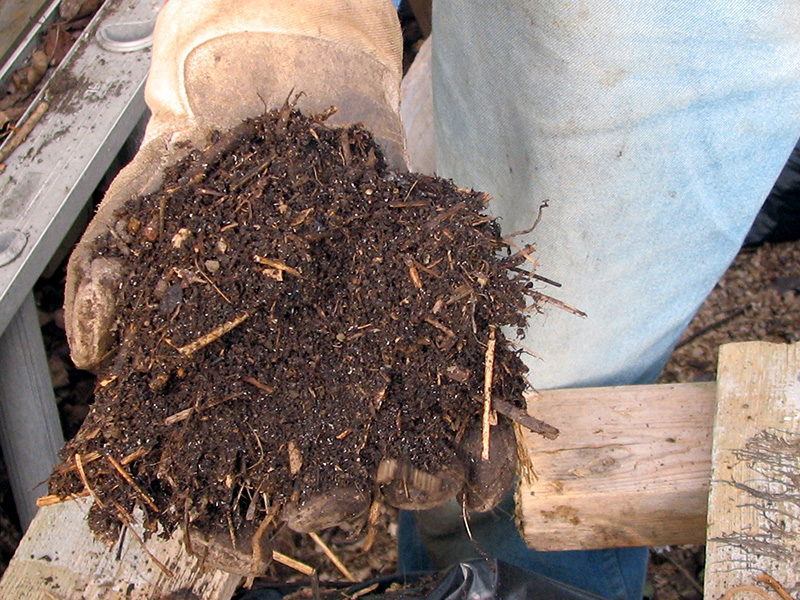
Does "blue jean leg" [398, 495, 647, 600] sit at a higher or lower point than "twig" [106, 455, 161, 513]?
lower

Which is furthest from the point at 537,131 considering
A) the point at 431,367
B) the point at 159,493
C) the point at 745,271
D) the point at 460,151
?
the point at 745,271

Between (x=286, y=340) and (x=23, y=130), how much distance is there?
1.50m

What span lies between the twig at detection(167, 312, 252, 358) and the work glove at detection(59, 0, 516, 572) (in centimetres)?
19

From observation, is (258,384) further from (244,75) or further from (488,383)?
(244,75)

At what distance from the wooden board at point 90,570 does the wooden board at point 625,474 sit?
72 centimetres

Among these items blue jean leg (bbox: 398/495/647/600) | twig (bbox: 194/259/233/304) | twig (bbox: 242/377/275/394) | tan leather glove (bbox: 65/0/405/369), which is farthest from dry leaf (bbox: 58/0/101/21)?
blue jean leg (bbox: 398/495/647/600)

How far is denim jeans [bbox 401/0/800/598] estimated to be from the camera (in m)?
1.26

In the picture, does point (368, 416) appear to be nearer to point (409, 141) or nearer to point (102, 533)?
point (102, 533)

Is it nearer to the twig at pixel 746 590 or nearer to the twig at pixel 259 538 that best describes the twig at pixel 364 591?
the twig at pixel 259 538

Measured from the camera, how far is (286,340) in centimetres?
110

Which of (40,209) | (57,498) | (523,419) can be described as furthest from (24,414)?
(523,419)

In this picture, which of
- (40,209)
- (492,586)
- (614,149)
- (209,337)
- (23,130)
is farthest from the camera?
(23,130)

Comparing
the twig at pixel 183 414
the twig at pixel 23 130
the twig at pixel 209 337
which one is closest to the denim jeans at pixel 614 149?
the twig at pixel 209 337

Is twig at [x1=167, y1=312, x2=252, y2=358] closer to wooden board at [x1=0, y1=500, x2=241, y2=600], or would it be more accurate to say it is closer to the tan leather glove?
the tan leather glove
